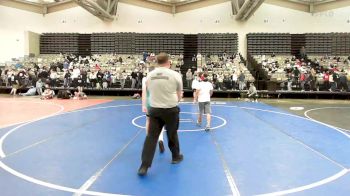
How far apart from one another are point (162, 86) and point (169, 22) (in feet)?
80.1

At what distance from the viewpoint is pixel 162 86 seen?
4938 millimetres

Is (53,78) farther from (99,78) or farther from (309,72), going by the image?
(309,72)

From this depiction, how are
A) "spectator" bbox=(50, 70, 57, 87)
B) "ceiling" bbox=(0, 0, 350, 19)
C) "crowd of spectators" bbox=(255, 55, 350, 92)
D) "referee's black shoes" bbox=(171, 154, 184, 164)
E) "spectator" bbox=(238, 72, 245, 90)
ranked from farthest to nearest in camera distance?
"ceiling" bbox=(0, 0, 350, 19) < "spectator" bbox=(50, 70, 57, 87) < "crowd of spectators" bbox=(255, 55, 350, 92) < "spectator" bbox=(238, 72, 245, 90) < "referee's black shoes" bbox=(171, 154, 184, 164)

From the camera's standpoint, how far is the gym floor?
4.43 m

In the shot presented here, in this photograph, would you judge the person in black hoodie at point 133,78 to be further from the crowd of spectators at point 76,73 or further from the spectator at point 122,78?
the spectator at point 122,78

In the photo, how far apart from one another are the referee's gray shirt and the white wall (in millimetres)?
23857

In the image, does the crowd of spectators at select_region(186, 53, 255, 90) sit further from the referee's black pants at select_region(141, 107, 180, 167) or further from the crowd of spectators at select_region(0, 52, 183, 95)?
the referee's black pants at select_region(141, 107, 180, 167)

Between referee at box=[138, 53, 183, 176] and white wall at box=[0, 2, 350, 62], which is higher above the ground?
white wall at box=[0, 2, 350, 62]

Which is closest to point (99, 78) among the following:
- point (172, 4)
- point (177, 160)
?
point (172, 4)

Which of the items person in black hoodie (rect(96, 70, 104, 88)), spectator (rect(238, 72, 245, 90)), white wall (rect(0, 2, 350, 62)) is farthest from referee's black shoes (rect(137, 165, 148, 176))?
white wall (rect(0, 2, 350, 62))

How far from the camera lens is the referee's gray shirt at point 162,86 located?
4.94 metres

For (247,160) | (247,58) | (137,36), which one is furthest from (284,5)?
(247,160)

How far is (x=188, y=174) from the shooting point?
4980mm

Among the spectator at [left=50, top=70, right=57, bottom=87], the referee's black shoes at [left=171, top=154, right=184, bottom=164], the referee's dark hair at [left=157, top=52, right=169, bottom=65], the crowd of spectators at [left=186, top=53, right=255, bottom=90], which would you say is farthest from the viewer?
the spectator at [left=50, top=70, right=57, bottom=87]
